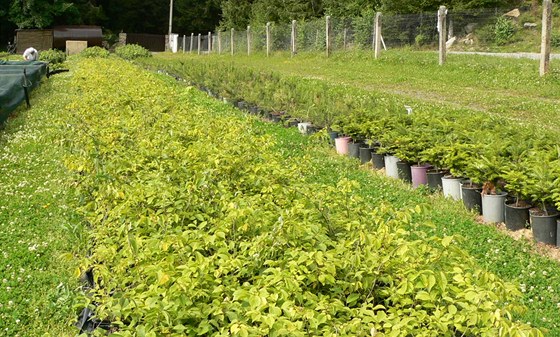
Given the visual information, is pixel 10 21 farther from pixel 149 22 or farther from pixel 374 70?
pixel 374 70

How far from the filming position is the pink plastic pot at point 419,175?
7.88m

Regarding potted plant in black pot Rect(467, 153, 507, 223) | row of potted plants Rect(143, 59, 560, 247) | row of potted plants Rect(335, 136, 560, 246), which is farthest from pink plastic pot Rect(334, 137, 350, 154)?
potted plant in black pot Rect(467, 153, 507, 223)

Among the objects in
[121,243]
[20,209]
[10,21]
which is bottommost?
[20,209]

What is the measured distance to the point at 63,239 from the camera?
6066mm

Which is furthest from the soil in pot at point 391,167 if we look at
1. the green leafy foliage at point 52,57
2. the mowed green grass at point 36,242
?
the green leafy foliage at point 52,57

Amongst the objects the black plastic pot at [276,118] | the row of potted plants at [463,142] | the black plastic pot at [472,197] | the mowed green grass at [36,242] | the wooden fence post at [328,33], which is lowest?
the mowed green grass at [36,242]

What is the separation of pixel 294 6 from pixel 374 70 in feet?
97.8

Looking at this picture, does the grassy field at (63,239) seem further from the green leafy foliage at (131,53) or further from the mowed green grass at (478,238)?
the green leafy foliage at (131,53)

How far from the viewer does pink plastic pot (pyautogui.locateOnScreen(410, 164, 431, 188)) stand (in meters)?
7.88

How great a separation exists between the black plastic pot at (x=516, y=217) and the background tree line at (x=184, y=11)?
30307 millimetres

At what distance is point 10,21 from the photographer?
171 ft

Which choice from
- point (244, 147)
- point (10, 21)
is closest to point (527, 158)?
point (244, 147)

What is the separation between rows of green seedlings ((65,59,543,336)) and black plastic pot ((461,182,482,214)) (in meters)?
2.73

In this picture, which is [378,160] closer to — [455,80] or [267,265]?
[267,265]
